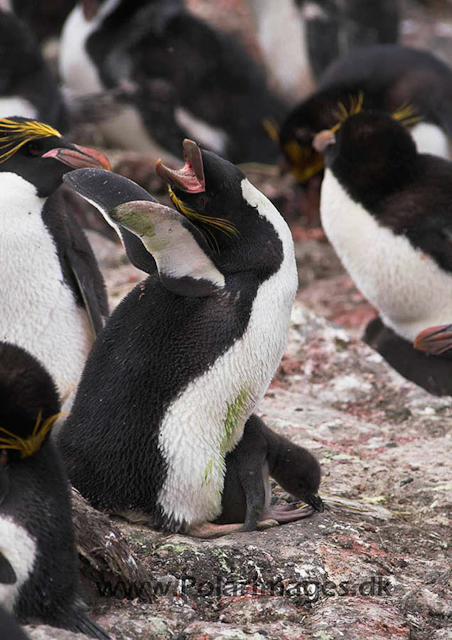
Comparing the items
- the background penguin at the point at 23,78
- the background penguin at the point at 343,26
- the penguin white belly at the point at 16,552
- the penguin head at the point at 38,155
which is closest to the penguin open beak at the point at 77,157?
the penguin head at the point at 38,155

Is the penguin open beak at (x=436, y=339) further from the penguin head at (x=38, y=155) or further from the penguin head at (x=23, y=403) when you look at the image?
the penguin head at (x=23, y=403)

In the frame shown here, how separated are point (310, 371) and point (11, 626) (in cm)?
Result: 323

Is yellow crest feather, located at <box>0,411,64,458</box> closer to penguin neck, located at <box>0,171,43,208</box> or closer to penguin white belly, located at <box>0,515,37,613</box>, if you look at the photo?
penguin white belly, located at <box>0,515,37,613</box>

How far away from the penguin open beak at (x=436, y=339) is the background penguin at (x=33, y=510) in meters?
2.32

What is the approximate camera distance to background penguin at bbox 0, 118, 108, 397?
4.02 meters

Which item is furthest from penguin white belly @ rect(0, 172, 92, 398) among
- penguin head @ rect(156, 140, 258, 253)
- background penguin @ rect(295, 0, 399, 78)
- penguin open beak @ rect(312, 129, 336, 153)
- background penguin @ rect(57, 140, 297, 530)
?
background penguin @ rect(295, 0, 399, 78)

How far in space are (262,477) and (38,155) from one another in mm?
1497

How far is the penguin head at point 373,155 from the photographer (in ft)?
17.0

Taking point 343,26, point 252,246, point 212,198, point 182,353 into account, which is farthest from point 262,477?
point 343,26

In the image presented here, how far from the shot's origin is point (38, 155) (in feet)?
13.4

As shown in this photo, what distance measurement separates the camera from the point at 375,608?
300 cm

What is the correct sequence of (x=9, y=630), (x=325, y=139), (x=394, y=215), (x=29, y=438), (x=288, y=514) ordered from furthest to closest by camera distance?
(x=325, y=139), (x=394, y=215), (x=288, y=514), (x=29, y=438), (x=9, y=630)

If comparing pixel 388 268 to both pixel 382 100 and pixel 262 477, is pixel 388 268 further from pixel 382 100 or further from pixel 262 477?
pixel 382 100

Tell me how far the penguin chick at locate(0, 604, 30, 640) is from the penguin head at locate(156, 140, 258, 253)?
1.59 m
